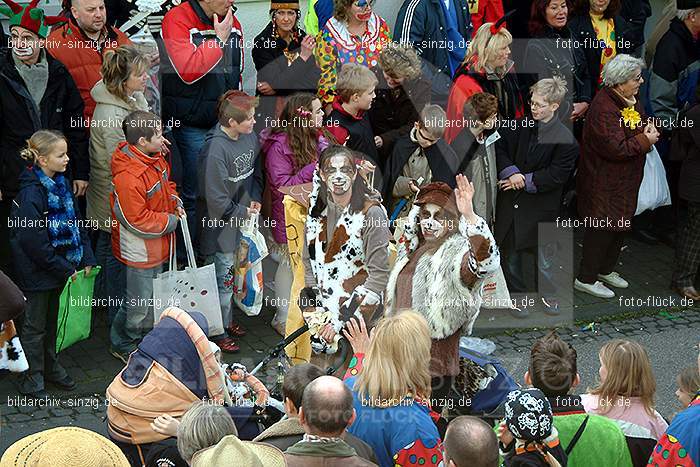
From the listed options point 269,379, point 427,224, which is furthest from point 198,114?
point 427,224

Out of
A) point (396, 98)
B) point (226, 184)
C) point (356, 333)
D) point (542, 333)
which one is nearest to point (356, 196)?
point (356, 333)

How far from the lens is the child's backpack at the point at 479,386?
7188 mm

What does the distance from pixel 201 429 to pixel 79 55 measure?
4357mm

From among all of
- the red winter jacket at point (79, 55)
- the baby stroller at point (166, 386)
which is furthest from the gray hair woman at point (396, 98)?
the baby stroller at point (166, 386)

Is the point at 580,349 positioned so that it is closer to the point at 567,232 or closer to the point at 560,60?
the point at 567,232

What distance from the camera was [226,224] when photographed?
29.8 ft

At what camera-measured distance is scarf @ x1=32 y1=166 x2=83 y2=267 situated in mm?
8133

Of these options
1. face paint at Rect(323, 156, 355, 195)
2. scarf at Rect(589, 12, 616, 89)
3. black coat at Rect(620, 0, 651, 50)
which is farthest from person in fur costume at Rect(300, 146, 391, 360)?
black coat at Rect(620, 0, 651, 50)

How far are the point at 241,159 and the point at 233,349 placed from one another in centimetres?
141

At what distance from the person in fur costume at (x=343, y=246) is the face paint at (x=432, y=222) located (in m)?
0.45

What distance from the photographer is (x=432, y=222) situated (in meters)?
7.27

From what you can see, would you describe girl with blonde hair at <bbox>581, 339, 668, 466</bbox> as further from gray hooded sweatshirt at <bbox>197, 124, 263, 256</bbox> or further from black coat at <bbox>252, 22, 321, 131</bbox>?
black coat at <bbox>252, 22, 321, 131</bbox>

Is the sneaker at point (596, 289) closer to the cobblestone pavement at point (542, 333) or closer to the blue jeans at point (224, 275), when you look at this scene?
the cobblestone pavement at point (542, 333)

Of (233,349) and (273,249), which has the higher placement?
(273,249)
